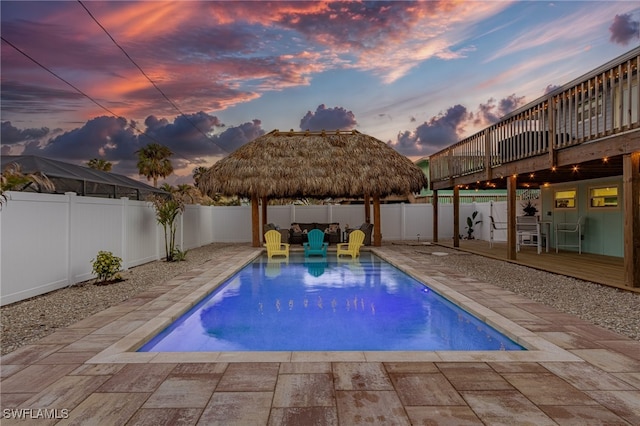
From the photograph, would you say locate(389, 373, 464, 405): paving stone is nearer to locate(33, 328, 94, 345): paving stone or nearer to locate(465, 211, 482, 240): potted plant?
locate(33, 328, 94, 345): paving stone

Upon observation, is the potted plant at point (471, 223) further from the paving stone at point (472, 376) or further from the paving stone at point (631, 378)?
the paving stone at point (472, 376)

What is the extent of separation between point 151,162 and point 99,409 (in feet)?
102

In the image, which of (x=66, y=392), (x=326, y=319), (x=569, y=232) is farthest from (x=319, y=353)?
(x=569, y=232)

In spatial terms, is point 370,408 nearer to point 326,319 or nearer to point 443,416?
point 443,416

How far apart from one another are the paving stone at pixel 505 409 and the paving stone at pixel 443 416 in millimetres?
63

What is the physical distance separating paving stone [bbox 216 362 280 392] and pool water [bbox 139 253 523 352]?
1.17 m

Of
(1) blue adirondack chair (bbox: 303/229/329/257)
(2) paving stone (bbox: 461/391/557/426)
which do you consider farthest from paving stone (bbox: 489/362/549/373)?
(1) blue adirondack chair (bbox: 303/229/329/257)

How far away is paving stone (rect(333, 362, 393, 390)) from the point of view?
112 inches

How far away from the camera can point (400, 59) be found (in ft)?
50.2

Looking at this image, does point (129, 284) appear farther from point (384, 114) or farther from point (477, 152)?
point (384, 114)

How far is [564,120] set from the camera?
7.64 m

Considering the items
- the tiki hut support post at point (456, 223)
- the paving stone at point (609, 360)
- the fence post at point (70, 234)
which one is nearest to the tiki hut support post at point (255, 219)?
the tiki hut support post at point (456, 223)

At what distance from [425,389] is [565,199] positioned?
1240 cm

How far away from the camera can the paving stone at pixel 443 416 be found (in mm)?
2340
